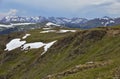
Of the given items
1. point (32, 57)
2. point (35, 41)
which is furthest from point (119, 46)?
point (35, 41)

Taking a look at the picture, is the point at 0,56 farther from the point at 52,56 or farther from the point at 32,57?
the point at 52,56

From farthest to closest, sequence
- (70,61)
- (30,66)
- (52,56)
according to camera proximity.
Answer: (30,66) → (52,56) → (70,61)

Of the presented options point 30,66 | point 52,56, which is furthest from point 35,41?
point 52,56

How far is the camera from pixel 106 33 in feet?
339

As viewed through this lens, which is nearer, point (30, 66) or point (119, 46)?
point (119, 46)

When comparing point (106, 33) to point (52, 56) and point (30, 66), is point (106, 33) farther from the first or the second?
point (30, 66)

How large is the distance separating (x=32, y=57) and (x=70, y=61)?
4239 centimetres

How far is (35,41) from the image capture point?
164750 millimetres

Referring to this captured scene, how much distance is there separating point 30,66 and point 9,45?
187ft

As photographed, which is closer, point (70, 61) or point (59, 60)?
point (70, 61)

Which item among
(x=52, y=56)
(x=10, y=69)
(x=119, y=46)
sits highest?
(x=119, y=46)

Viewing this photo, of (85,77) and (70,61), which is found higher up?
(85,77)

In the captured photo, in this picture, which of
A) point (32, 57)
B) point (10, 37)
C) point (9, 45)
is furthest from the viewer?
point (10, 37)

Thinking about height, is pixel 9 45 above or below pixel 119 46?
below
